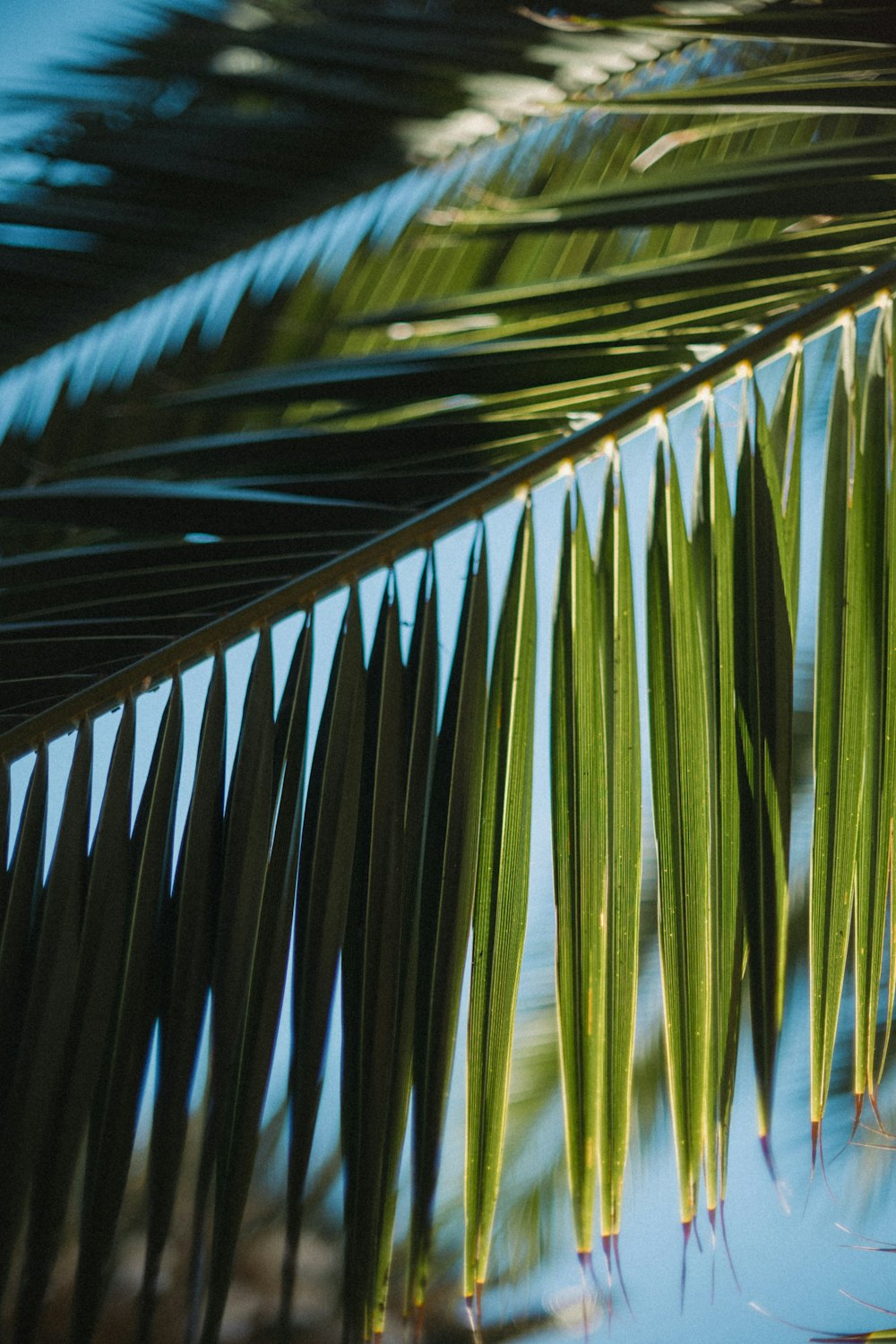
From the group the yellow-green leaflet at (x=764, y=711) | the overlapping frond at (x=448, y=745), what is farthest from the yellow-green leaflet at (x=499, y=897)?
the yellow-green leaflet at (x=764, y=711)

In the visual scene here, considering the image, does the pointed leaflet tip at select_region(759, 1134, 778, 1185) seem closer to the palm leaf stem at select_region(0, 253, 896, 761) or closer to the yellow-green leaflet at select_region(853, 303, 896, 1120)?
the yellow-green leaflet at select_region(853, 303, 896, 1120)

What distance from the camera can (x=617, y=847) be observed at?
0.45 meters

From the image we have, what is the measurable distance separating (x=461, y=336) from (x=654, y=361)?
0.63 feet

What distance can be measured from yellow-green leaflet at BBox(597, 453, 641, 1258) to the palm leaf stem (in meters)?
0.04

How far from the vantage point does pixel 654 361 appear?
552 mm

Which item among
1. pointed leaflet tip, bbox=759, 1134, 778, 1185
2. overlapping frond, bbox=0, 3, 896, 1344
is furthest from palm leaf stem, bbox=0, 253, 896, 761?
pointed leaflet tip, bbox=759, 1134, 778, 1185

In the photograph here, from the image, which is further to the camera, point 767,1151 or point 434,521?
point 434,521

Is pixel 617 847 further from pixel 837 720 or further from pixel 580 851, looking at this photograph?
pixel 837 720

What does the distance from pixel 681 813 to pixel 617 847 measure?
34 millimetres

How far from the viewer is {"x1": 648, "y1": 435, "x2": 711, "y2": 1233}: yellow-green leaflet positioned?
41cm

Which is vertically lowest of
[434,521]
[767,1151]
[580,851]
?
[767,1151]

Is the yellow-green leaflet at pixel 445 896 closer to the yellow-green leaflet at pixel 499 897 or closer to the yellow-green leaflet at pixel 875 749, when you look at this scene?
the yellow-green leaflet at pixel 499 897

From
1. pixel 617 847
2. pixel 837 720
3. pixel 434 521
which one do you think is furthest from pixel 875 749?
pixel 434 521

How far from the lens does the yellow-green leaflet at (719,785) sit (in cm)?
42
